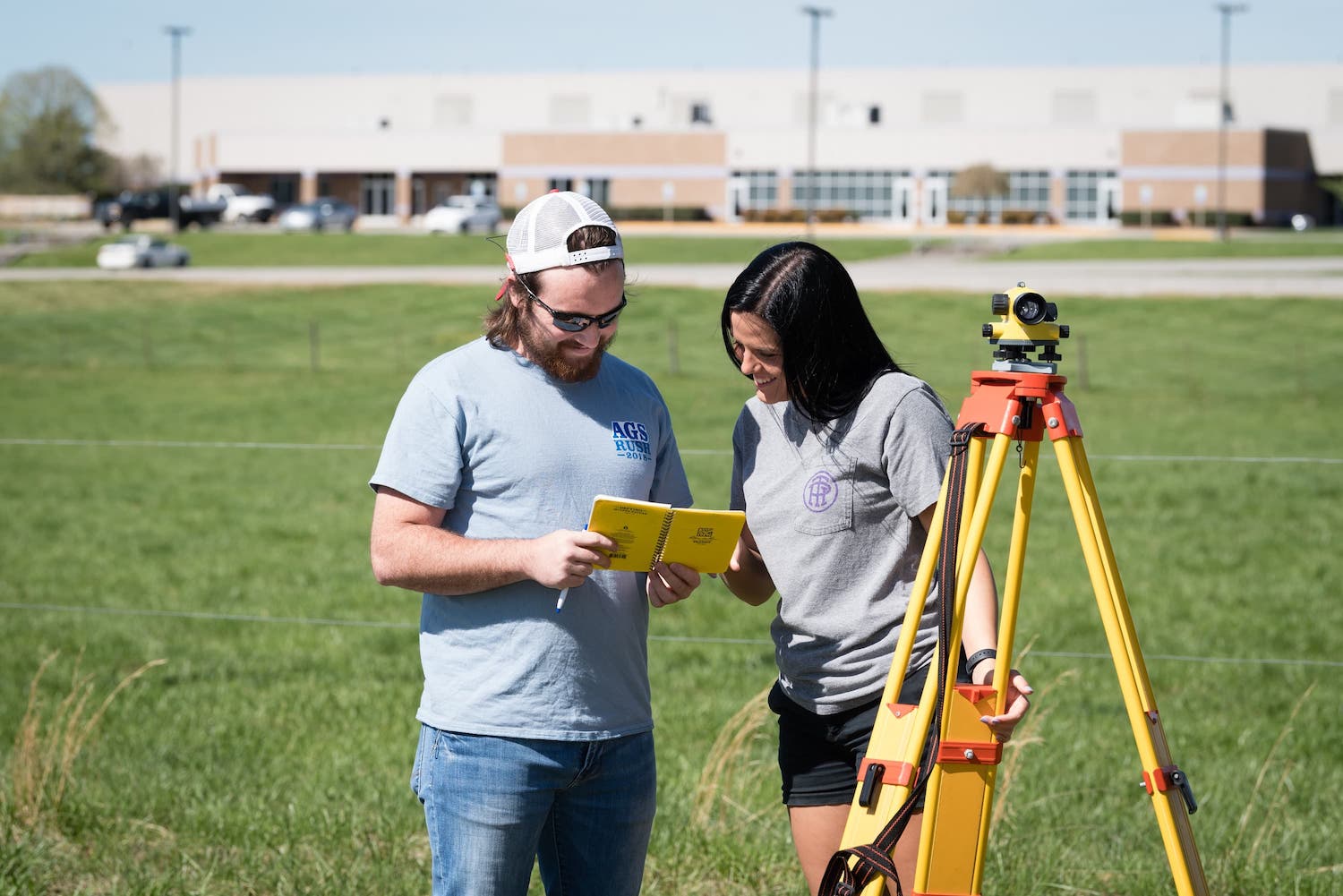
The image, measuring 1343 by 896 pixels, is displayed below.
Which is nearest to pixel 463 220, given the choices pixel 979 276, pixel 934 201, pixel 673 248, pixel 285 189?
pixel 673 248

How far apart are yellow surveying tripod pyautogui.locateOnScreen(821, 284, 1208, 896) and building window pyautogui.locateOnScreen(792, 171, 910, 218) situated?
7014 cm

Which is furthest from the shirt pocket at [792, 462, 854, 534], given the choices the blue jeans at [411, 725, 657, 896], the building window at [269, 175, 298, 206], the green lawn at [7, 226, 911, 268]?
the building window at [269, 175, 298, 206]

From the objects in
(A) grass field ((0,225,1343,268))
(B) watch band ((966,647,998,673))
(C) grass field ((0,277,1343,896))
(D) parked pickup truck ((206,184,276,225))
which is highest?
(D) parked pickup truck ((206,184,276,225))

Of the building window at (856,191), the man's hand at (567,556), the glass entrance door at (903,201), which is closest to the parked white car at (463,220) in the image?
the building window at (856,191)

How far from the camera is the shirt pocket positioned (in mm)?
3199

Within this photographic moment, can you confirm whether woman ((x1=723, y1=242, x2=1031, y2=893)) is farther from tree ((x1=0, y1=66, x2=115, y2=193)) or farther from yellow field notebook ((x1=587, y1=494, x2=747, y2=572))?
tree ((x1=0, y1=66, x2=115, y2=193))

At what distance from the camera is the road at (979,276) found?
33.8 metres

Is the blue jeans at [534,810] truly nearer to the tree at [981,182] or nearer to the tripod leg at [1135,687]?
the tripod leg at [1135,687]

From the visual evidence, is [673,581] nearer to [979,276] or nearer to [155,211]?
[979,276]

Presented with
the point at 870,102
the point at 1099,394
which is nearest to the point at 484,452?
the point at 1099,394

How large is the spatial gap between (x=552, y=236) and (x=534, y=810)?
3.98ft

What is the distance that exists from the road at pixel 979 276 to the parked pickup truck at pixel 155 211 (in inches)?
738

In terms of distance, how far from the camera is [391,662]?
28.7ft

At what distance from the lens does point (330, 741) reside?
695cm
